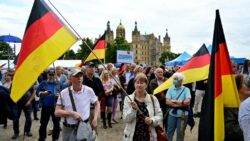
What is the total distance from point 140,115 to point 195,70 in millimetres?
4219

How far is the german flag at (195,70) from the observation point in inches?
392

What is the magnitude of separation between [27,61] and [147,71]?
10651 millimetres

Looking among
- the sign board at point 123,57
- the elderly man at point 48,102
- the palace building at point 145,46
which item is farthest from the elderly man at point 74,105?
the palace building at point 145,46

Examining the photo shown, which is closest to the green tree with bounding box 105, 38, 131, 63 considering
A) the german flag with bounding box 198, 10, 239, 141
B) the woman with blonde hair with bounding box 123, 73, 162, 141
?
the woman with blonde hair with bounding box 123, 73, 162, 141

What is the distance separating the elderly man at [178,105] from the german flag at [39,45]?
10.5ft

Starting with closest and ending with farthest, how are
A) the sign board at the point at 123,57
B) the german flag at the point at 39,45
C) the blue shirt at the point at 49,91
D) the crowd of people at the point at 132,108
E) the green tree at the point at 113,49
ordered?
the crowd of people at the point at 132,108 < the german flag at the point at 39,45 < the blue shirt at the point at 49,91 < the sign board at the point at 123,57 < the green tree at the point at 113,49

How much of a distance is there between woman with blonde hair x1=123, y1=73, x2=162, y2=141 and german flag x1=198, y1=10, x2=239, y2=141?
3.54 ft

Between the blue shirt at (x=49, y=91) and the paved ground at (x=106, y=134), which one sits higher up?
the blue shirt at (x=49, y=91)

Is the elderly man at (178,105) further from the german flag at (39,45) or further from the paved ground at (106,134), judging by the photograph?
the german flag at (39,45)

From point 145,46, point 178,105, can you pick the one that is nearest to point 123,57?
point 178,105

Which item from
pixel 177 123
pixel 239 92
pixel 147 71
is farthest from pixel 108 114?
pixel 239 92

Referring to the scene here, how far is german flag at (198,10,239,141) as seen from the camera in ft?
17.7

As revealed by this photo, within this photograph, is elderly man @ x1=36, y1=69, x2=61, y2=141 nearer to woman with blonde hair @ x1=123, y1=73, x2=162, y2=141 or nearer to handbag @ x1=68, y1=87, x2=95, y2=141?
handbag @ x1=68, y1=87, x2=95, y2=141

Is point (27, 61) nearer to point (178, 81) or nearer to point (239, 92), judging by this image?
point (239, 92)
